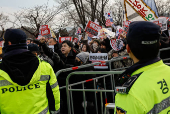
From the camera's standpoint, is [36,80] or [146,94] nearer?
[146,94]

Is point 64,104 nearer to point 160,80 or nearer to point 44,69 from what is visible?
point 44,69

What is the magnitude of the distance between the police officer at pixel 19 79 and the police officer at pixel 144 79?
3.74 ft

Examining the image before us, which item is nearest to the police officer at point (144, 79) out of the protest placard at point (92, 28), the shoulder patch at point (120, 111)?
the shoulder patch at point (120, 111)

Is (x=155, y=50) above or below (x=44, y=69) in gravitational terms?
above

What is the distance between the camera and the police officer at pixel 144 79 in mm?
1084

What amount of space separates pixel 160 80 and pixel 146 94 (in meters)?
0.17

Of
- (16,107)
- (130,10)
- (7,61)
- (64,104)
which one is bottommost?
(64,104)

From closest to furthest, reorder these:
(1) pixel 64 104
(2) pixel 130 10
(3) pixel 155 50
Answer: (3) pixel 155 50, (1) pixel 64 104, (2) pixel 130 10

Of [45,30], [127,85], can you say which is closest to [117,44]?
[45,30]

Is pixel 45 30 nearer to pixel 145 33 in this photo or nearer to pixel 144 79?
pixel 145 33

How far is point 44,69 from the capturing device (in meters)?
2.19

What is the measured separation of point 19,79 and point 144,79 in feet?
4.36

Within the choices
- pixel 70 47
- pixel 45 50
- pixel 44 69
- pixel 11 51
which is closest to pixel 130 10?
pixel 70 47

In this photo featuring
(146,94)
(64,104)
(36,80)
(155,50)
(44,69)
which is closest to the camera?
(146,94)
